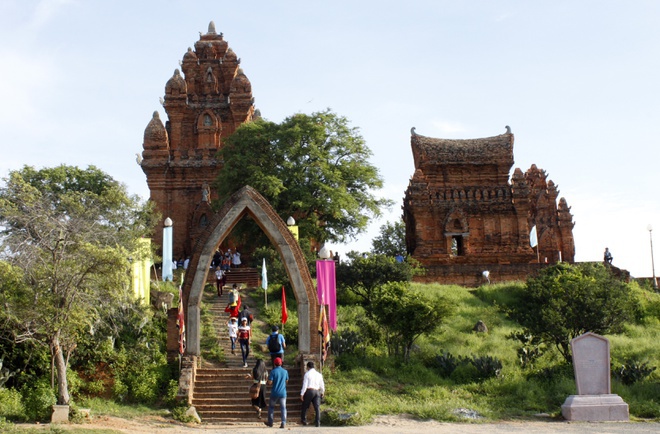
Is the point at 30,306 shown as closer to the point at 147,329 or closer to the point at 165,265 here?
the point at 147,329

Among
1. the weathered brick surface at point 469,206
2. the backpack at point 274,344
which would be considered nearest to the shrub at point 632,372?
the backpack at point 274,344

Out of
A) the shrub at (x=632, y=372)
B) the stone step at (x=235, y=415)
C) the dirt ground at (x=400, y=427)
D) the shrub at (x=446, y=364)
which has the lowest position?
the dirt ground at (x=400, y=427)

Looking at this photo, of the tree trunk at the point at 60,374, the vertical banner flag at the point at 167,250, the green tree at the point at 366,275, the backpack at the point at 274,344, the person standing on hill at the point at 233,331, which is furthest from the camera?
the green tree at the point at 366,275

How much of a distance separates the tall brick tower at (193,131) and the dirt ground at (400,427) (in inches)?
1105

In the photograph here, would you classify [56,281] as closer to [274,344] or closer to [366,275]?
[274,344]

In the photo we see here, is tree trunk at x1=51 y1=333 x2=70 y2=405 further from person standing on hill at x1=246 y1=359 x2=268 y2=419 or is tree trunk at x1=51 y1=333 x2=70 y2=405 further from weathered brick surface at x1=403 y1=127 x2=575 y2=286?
weathered brick surface at x1=403 y1=127 x2=575 y2=286

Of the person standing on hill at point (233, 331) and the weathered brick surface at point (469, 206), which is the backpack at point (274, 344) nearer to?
the person standing on hill at point (233, 331)

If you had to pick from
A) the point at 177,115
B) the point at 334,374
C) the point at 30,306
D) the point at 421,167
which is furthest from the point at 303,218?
the point at 30,306

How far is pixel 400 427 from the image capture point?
16.5 metres

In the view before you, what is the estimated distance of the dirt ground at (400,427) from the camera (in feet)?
51.3

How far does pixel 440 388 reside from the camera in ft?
66.6

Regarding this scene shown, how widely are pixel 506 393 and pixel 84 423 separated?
33.2 feet

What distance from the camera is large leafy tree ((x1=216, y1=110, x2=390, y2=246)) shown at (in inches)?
1465

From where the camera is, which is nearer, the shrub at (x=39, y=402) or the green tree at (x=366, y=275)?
the shrub at (x=39, y=402)
